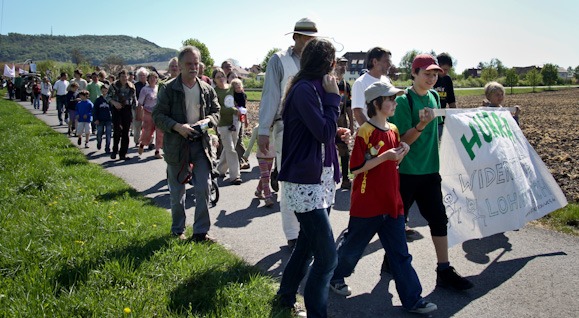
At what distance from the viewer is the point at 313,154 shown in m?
2.95

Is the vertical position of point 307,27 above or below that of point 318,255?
above

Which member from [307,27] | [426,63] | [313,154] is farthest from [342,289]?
[307,27]

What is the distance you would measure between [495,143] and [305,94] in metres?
2.76

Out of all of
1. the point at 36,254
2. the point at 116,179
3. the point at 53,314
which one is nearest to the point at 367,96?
the point at 53,314

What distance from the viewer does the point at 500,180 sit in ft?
14.8

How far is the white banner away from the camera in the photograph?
14.2ft

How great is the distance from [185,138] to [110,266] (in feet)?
5.33

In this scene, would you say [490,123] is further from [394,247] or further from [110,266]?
[110,266]

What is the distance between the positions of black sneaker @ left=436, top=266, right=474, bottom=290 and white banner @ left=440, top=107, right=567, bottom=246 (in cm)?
42

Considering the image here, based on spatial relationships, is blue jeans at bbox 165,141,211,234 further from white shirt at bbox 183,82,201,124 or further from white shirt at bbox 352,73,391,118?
white shirt at bbox 352,73,391,118

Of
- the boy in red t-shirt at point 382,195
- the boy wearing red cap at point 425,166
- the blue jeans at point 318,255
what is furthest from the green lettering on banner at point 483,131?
the blue jeans at point 318,255

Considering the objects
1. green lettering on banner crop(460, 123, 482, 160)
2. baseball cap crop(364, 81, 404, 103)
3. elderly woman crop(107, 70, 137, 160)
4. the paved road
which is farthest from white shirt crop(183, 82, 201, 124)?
elderly woman crop(107, 70, 137, 160)

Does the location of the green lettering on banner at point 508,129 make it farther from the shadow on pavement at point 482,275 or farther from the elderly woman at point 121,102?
the elderly woman at point 121,102

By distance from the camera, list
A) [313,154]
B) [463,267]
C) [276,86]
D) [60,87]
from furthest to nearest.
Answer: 1. [60,87]
2. [276,86]
3. [463,267]
4. [313,154]
